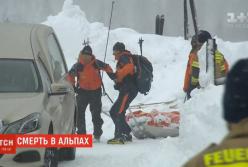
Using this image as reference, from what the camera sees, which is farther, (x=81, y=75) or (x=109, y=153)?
(x=81, y=75)

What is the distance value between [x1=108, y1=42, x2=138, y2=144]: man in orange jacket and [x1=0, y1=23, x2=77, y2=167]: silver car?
96.7 inches

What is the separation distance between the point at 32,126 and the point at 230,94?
4.63 meters

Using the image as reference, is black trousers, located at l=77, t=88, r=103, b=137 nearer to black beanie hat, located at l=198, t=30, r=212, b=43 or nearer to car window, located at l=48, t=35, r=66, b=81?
black beanie hat, located at l=198, t=30, r=212, b=43

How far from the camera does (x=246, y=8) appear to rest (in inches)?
1225

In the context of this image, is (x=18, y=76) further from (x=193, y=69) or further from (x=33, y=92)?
(x=193, y=69)

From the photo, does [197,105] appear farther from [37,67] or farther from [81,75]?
[81,75]

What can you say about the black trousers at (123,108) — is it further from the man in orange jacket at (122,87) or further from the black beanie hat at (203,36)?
the black beanie hat at (203,36)

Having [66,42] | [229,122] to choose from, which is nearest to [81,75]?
[229,122]

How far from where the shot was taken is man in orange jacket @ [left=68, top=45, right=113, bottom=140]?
1245 cm

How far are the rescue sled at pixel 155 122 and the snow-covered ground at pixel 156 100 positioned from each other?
0.27 meters

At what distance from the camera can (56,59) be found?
952cm

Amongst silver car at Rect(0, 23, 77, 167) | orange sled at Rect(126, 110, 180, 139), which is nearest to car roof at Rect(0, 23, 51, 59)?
silver car at Rect(0, 23, 77, 167)

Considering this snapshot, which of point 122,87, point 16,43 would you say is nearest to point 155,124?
point 122,87

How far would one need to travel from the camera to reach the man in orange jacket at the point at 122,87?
40.2ft
